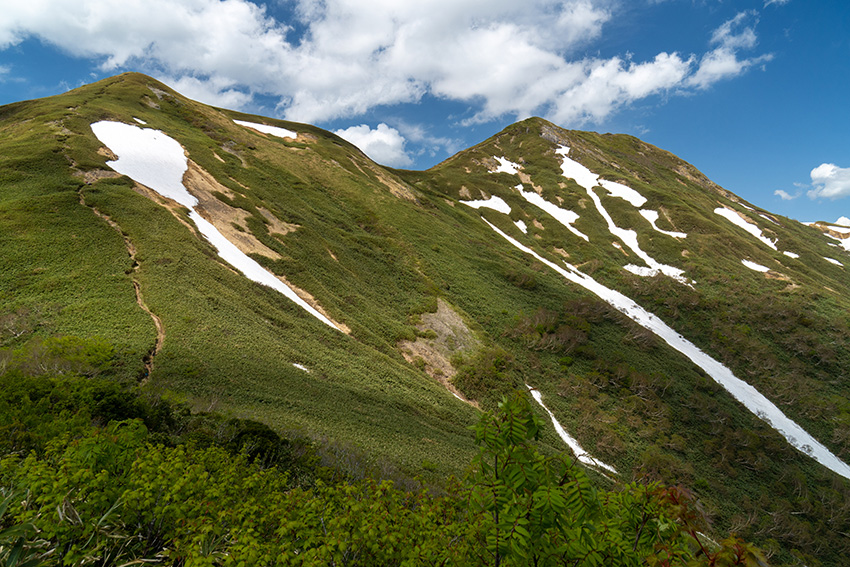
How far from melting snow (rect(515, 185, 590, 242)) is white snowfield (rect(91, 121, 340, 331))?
69.8 metres

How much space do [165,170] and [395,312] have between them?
3017 centimetres

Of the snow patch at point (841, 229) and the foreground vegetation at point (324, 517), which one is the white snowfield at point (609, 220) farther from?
the snow patch at point (841, 229)

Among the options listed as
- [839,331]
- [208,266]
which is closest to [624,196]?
[839,331]

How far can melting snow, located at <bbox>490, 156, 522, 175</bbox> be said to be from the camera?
111400 mm

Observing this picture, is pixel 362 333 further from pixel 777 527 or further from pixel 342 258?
pixel 777 527

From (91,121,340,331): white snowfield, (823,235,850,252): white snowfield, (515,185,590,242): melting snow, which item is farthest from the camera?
(823,235,850,252): white snowfield

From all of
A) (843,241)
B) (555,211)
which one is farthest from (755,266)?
(843,241)

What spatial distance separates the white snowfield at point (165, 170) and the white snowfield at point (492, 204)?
A: 6105 cm

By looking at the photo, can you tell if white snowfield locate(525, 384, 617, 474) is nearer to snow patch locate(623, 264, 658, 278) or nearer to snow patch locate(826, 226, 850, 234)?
snow patch locate(623, 264, 658, 278)

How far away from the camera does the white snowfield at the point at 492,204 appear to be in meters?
89.6

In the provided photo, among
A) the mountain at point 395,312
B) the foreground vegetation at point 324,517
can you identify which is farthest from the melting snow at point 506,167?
the foreground vegetation at point 324,517

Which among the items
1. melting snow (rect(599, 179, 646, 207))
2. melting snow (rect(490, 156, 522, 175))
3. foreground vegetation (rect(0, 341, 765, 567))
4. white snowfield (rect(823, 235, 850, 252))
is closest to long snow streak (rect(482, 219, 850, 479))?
melting snow (rect(599, 179, 646, 207))

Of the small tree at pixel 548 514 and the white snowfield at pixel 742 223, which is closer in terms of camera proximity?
the small tree at pixel 548 514

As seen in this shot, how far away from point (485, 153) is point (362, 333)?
104 m
